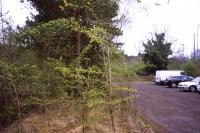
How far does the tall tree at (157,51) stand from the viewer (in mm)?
72312

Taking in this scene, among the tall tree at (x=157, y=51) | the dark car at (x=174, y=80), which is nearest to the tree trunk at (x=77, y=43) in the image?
the dark car at (x=174, y=80)

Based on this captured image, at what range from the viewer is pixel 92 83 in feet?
41.1

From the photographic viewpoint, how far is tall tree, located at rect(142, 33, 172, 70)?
72312mm

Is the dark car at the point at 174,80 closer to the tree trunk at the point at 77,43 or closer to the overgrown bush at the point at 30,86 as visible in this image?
the tree trunk at the point at 77,43

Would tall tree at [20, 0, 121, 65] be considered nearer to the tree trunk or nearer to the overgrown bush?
the tree trunk

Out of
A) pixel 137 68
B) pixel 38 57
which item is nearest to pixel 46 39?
pixel 38 57

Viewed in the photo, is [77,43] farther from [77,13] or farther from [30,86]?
[30,86]

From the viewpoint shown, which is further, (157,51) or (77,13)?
(157,51)

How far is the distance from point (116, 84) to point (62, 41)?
8.97 meters

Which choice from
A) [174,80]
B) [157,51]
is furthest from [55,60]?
[157,51]

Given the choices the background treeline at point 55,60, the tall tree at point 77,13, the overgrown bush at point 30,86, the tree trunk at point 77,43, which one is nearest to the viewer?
the background treeline at point 55,60

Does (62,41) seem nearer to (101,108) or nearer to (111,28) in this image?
(111,28)

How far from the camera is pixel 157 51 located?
2822 inches

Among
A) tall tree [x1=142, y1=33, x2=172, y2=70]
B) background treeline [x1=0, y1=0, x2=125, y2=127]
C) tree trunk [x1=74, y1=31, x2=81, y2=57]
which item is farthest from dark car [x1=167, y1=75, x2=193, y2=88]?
tree trunk [x1=74, y1=31, x2=81, y2=57]
